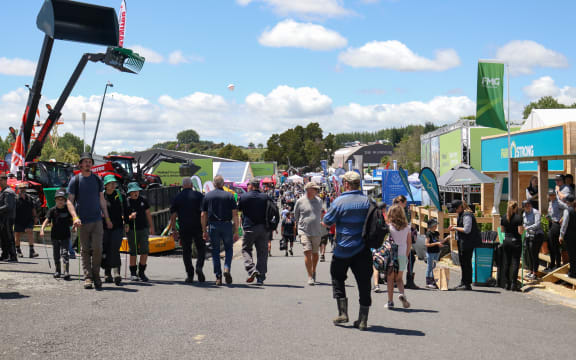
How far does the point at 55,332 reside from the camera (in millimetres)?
5742

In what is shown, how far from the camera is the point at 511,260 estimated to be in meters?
10.2

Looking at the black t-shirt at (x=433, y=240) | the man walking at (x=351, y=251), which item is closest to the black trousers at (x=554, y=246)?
the black t-shirt at (x=433, y=240)

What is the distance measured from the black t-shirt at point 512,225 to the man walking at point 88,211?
22.2 feet

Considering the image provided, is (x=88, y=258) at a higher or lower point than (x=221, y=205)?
lower

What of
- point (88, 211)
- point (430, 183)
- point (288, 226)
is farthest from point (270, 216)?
point (288, 226)

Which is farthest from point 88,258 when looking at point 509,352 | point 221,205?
point 509,352

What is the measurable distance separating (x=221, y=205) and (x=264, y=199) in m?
0.76

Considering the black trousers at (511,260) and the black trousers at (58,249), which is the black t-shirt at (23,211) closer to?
the black trousers at (58,249)

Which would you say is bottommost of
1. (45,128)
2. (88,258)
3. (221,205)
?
(88,258)

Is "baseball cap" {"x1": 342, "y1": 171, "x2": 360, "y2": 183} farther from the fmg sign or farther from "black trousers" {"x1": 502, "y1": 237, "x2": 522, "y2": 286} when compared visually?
the fmg sign

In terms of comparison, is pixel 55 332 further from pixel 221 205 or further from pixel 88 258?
pixel 221 205

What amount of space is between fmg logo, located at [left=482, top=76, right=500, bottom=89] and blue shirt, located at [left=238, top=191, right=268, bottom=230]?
7525 millimetres

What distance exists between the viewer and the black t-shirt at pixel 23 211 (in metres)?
13.3

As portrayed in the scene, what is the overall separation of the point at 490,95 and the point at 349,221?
949 cm
